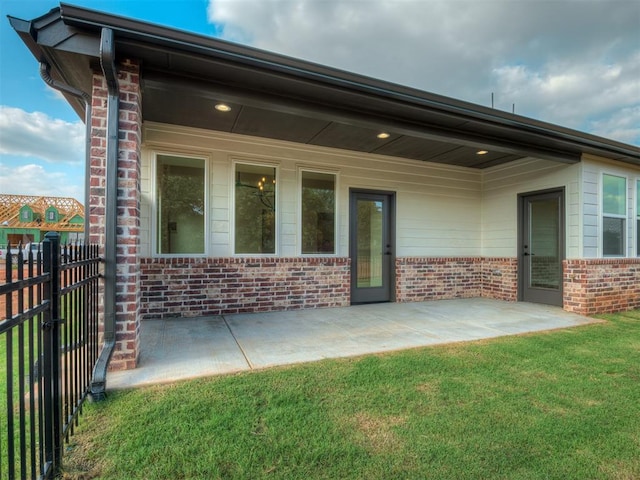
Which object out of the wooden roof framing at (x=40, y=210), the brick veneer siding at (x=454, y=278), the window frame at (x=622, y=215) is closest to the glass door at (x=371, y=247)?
the brick veneer siding at (x=454, y=278)

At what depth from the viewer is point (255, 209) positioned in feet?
17.9

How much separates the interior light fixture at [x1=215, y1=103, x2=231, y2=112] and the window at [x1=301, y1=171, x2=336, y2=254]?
1.89 m

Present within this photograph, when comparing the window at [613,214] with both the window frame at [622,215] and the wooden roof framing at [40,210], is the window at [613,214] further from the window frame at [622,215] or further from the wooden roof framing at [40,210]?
the wooden roof framing at [40,210]

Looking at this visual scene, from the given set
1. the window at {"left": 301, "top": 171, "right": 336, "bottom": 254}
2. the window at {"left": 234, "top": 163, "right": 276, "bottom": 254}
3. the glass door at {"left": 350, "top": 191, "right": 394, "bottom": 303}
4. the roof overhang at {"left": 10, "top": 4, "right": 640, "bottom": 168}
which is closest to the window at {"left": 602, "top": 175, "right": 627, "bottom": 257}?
the roof overhang at {"left": 10, "top": 4, "right": 640, "bottom": 168}

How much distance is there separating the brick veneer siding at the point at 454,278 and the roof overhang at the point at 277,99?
7.39ft

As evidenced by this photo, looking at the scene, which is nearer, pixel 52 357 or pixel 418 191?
pixel 52 357

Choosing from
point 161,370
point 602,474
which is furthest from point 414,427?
point 161,370

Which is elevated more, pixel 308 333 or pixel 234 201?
pixel 234 201

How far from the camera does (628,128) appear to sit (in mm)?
12422

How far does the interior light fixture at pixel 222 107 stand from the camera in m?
4.05

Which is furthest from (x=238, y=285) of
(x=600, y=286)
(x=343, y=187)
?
(x=600, y=286)

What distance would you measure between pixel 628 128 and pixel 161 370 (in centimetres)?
1720

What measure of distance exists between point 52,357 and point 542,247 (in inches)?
290

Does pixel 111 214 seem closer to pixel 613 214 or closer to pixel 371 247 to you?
pixel 371 247
